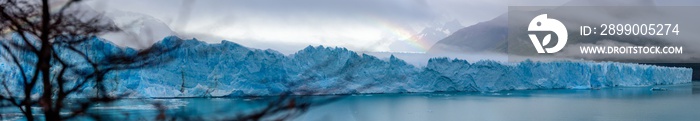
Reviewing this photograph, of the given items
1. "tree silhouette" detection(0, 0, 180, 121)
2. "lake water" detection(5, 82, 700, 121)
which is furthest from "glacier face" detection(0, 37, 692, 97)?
"tree silhouette" detection(0, 0, 180, 121)

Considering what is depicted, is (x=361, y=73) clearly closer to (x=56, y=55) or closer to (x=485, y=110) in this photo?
(x=485, y=110)

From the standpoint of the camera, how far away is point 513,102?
21.3m

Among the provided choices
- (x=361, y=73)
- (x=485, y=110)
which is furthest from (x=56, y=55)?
(x=361, y=73)

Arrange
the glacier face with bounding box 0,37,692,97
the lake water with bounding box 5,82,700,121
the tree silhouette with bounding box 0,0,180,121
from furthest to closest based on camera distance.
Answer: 1. the glacier face with bounding box 0,37,692,97
2. the lake water with bounding box 5,82,700,121
3. the tree silhouette with bounding box 0,0,180,121

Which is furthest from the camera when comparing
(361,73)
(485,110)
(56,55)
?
(361,73)

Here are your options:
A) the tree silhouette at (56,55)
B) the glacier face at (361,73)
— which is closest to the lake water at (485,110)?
the glacier face at (361,73)

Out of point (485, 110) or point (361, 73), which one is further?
point (361, 73)

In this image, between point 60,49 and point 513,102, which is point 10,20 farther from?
point 513,102

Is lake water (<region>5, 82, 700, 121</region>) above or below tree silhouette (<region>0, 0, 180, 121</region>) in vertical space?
below

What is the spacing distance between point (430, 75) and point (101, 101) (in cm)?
2246

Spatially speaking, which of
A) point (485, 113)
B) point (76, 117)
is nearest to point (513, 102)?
point (485, 113)

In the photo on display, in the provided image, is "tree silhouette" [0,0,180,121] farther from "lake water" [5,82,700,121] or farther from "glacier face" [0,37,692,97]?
"glacier face" [0,37,692,97]

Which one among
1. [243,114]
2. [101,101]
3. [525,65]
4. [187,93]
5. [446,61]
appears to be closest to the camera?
[243,114]

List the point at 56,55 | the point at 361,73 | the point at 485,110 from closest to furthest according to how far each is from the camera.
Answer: the point at 56,55
the point at 485,110
the point at 361,73
